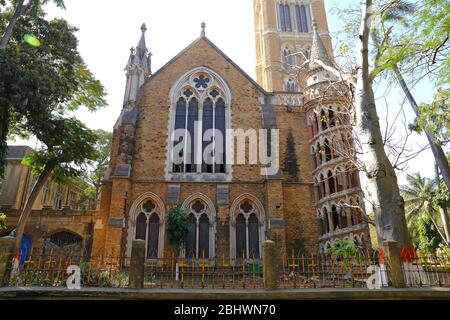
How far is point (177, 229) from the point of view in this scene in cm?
1431

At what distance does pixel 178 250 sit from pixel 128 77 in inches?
395

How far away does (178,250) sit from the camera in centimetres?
1457

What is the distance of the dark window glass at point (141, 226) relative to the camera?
15.7 meters

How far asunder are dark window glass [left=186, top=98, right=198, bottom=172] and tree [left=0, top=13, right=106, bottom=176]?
6268mm

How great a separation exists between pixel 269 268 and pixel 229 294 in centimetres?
125

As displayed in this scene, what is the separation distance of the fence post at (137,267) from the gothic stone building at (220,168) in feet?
25.7

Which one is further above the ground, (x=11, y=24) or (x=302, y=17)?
(x=302, y=17)

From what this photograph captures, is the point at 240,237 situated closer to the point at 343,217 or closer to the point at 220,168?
the point at 220,168

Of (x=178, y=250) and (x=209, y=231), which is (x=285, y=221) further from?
(x=178, y=250)

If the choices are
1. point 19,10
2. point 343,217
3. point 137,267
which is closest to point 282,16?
point 19,10

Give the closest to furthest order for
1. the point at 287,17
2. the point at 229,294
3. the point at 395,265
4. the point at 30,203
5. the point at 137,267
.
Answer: the point at 229,294, the point at 395,265, the point at 137,267, the point at 30,203, the point at 287,17

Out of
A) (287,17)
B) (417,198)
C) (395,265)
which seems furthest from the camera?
(287,17)

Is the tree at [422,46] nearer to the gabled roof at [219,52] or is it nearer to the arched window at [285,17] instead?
the gabled roof at [219,52]
